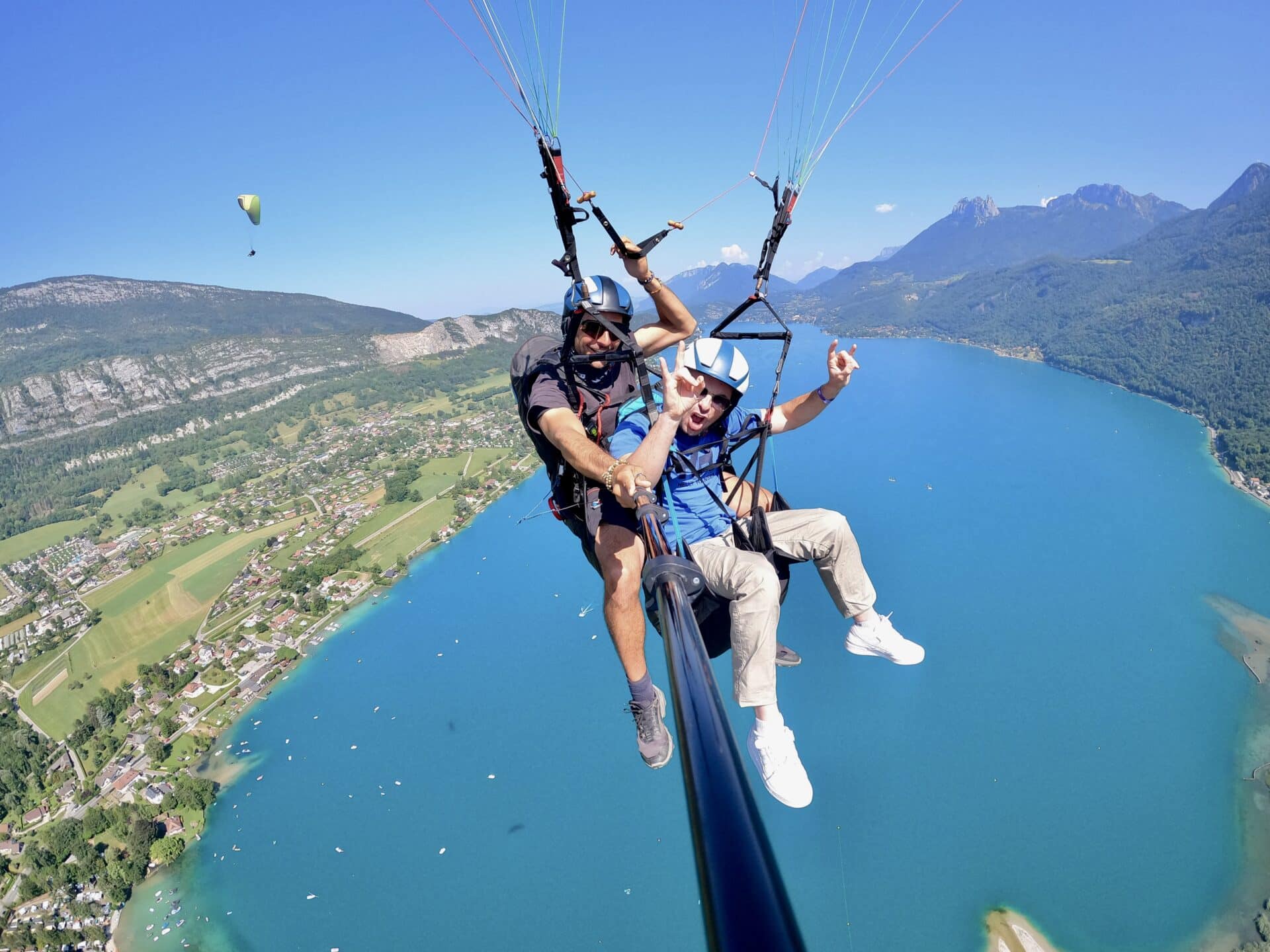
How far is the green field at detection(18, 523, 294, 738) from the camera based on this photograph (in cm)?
2002

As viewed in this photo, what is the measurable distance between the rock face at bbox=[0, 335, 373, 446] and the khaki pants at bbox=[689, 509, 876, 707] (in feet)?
259

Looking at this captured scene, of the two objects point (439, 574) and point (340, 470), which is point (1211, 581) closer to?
point (439, 574)

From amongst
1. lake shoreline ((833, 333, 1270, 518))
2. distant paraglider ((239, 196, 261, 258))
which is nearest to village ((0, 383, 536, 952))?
distant paraglider ((239, 196, 261, 258))

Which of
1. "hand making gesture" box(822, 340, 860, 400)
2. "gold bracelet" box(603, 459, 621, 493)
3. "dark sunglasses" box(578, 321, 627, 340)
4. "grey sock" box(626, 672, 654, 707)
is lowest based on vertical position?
"grey sock" box(626, 672, 654, 707)

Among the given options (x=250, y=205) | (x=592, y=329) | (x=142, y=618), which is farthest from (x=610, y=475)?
(x=142, y=618)

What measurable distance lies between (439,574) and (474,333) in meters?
60.4

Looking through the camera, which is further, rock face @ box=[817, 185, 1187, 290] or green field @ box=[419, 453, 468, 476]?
rock face @ box=[817, 185, 1187, 290]

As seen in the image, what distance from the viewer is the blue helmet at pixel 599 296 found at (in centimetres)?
236

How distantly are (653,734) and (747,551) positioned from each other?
930 millimetres

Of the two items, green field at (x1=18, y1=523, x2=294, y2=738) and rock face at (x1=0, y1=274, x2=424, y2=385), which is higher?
rock face at (x1=0, y1=274, x2=424, y2=385)

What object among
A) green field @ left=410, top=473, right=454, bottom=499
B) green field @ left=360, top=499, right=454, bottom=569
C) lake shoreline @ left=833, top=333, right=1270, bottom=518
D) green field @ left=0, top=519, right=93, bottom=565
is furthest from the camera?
green field @ left=0, top=519, right=93, bottom=565

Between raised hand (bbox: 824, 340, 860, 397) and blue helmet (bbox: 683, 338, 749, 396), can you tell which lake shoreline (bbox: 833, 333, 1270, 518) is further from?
blue helmet (bbox: 683, 338, 749, 396)

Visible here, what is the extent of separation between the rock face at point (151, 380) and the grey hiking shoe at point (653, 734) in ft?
258

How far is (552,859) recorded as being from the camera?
13469 mm
